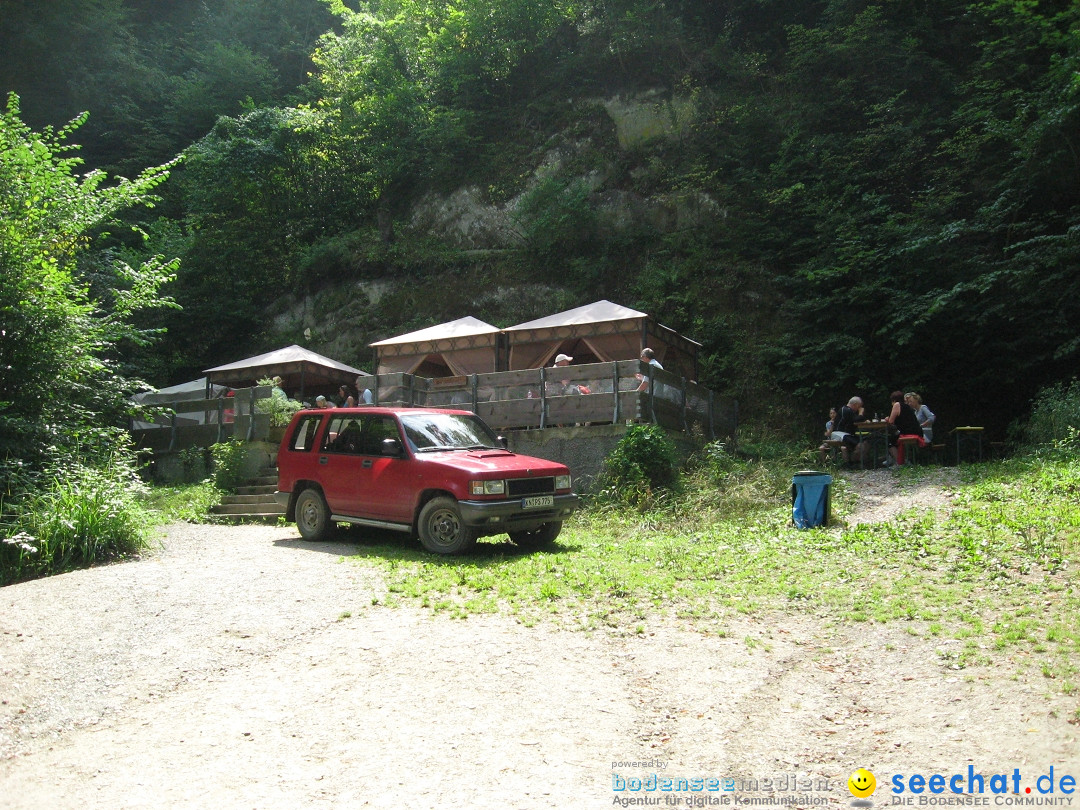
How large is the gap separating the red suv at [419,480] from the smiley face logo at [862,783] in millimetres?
5852

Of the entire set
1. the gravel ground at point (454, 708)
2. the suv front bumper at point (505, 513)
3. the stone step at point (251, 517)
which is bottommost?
the gravel ground at point (454, 708)

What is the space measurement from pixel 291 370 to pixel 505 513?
13.7 meters

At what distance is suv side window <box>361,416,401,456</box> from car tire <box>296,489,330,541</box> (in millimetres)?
1143

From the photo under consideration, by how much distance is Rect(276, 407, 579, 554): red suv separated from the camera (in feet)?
33.0

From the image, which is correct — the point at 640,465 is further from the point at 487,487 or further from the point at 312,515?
the point at 312,515

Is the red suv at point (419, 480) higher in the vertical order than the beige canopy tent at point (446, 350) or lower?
lower

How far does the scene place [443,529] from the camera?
10328 millimetres

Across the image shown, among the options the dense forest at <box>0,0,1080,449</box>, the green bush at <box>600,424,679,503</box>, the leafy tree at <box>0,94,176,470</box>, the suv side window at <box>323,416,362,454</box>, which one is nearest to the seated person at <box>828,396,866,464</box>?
the green bush at <box>600,424,679,503</box>

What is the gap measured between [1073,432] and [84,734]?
45.6 feet

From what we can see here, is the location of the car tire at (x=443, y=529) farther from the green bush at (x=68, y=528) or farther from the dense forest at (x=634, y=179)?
the dense forest at (x=634, y=179)

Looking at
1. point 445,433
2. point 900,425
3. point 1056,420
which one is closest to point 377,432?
point 445,433

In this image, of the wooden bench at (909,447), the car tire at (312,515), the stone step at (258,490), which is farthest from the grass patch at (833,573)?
the stone step at (258,490)

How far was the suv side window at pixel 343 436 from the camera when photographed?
11484mm

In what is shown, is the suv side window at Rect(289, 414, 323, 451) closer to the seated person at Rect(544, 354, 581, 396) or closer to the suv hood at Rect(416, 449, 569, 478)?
the suv hood at Rect(416, 449, 569, 478)
